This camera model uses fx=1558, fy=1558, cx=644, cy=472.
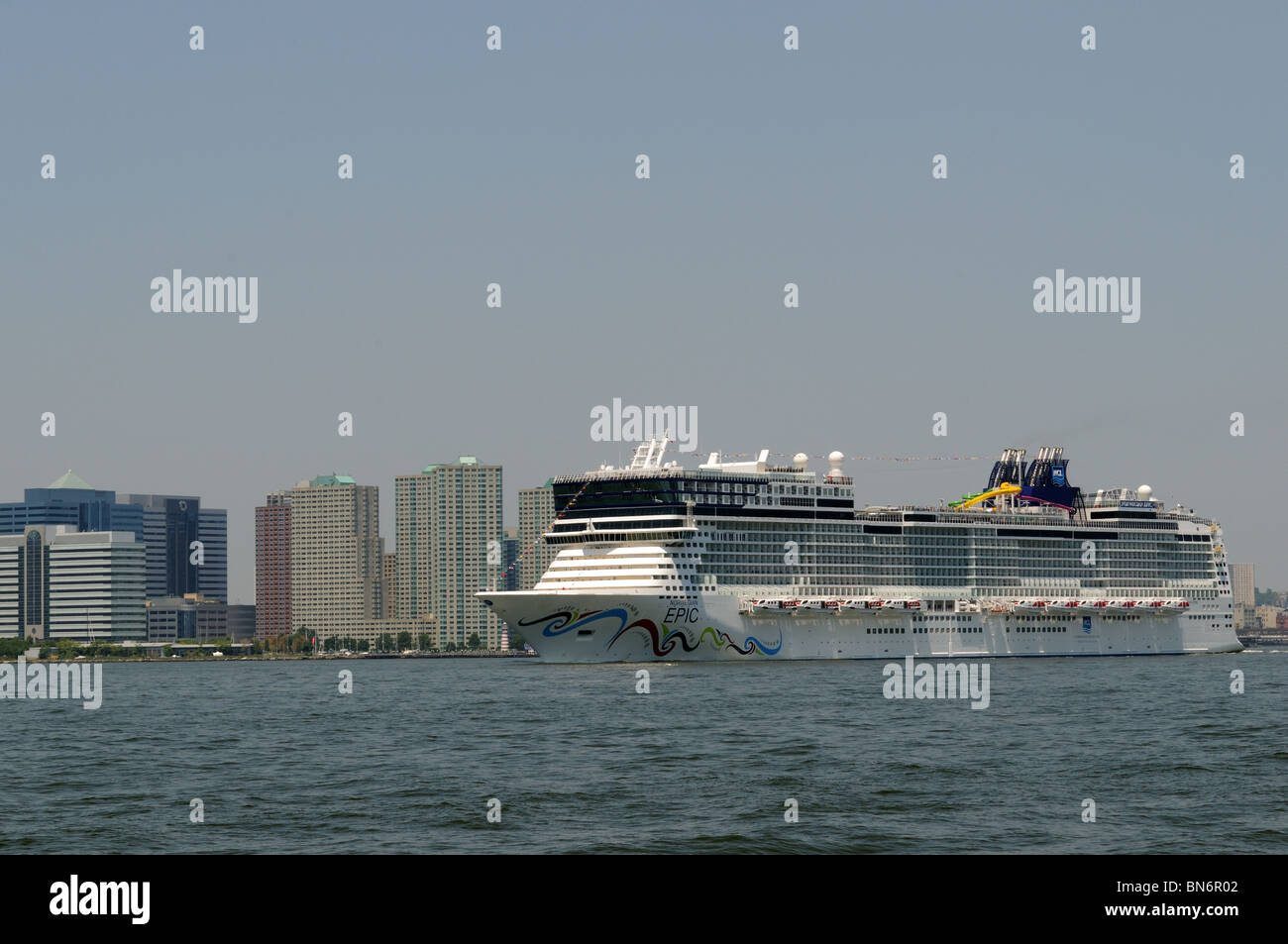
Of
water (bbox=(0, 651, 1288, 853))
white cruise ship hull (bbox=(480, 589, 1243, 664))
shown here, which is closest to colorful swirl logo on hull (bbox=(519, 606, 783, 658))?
white cruise ship hull (bbox=(480, 589, 1243, 664))

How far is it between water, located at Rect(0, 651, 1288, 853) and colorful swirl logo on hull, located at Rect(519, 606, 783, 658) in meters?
29.9

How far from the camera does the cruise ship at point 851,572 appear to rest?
97.8 metres

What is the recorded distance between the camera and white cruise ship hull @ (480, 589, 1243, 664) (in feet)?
313

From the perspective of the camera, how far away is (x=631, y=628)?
95.4m

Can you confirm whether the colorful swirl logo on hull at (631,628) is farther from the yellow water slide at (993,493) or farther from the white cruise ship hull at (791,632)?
the yellow water slide at (993,493)

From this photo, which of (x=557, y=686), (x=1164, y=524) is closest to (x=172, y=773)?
(x=557, y=686)

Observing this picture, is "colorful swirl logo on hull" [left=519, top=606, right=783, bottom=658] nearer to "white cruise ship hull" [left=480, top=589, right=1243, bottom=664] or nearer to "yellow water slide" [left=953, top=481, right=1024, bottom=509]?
"white cruise ship hull" [left=480, top=589, right=1243, bottom=664]

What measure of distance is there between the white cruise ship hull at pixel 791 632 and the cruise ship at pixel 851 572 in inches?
4.8

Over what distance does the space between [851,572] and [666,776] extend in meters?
Answer: 79.4

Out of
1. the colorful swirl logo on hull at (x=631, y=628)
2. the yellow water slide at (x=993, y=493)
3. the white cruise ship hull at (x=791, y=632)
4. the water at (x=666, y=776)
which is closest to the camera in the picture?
the water at (x=666, y=776)

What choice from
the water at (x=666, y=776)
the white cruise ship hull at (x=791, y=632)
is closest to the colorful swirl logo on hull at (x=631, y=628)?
the white cruise ship hull at (x=791, y=632)
